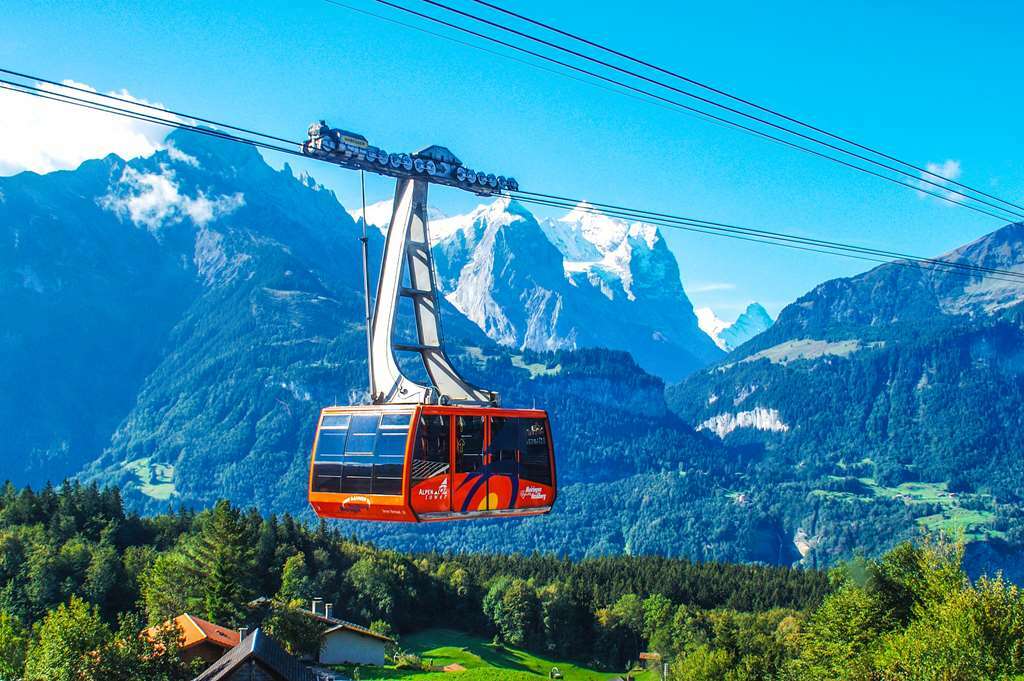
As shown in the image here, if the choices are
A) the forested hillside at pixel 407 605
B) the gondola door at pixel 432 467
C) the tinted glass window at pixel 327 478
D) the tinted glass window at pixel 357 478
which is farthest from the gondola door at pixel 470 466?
the forested hillside at pixel 407 605

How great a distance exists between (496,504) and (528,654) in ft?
432

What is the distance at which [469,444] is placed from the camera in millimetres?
37094

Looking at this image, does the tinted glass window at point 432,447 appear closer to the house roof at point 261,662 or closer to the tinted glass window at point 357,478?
the tinted glass window at point 357,478

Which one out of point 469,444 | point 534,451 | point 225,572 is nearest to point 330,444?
point 469,444

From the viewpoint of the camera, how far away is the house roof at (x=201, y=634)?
8412 cm

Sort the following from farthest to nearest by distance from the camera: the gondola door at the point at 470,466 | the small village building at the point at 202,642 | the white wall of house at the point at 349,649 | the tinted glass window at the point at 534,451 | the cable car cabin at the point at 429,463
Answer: the white wall of house at the point at 349,649
the small village building at the point at 202,642
the tinted glass window at the point at 534,451
the gondola door at the point at 470,466
the cable car cabin at the point at 429,463

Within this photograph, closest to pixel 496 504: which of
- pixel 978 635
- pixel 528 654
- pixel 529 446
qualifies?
pixel 529 446

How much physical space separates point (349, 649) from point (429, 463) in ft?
264

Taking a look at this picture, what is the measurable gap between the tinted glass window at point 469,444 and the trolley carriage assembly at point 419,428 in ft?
0.11

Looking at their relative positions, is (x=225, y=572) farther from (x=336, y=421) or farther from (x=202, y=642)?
(x=336, y=421)

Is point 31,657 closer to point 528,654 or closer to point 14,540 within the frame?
point 14,540

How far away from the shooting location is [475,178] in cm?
3544

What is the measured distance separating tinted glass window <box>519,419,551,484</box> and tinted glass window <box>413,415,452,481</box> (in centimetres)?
352

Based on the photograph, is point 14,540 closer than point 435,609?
Yes
